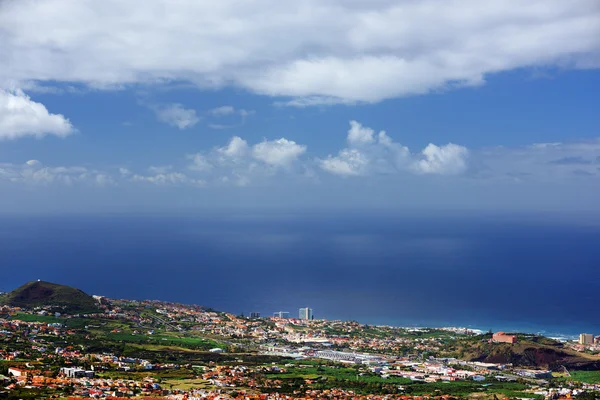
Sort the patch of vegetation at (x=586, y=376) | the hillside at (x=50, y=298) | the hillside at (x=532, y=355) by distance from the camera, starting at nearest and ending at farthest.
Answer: the patch of vegetation at (x=586, y=376)
the hillside at (x=532, y=355)
the hillside at (x=50, y=298)

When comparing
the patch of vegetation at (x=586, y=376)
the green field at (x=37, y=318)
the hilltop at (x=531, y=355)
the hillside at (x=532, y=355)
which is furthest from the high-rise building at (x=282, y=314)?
the patch of vegetation at (x=586, y=376)

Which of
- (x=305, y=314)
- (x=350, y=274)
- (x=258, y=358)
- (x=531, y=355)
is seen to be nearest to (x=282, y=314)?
(x=305, y=314)

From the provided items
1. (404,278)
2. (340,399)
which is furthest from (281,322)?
(404,278)

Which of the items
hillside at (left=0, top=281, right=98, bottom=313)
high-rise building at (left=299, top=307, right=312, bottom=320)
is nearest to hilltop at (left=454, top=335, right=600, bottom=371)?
high-rise building at (left=299, top=307, right=312, bottom=320)

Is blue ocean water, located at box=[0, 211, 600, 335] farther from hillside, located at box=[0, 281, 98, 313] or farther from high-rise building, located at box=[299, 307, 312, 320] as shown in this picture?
hillside, located at box=[0, 281, 98, 313]

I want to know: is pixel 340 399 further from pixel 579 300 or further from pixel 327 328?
pixel 579 300

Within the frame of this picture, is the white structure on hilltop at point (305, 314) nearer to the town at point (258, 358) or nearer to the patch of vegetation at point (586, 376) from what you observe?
the town at point (258, 358)

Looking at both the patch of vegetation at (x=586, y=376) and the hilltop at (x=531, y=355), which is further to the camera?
the hilltop at (x=531, y=355)
